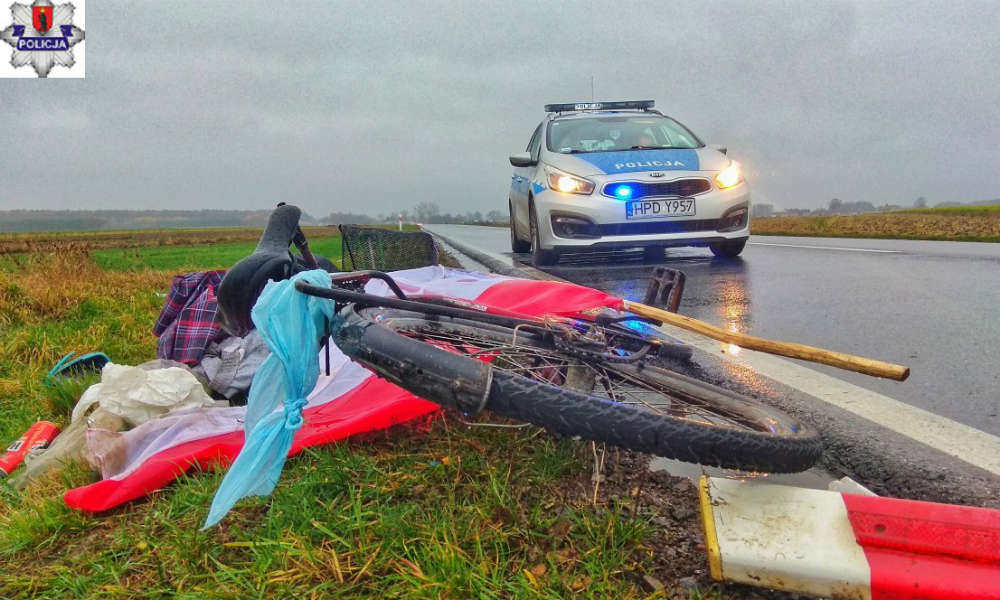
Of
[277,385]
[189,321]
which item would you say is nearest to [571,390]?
[277,385]

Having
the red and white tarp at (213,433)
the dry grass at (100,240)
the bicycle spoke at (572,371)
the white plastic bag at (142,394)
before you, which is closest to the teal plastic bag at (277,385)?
the bicycle spoke at (572,371)

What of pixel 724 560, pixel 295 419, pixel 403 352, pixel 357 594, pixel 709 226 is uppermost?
pixel 709 226

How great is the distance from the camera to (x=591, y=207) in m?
6.50

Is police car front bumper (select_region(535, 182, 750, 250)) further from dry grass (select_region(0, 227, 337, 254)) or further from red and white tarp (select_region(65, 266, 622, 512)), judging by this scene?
dry grass (select_region(0, 227, 337, 254))

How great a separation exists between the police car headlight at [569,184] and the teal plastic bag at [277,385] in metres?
5.08

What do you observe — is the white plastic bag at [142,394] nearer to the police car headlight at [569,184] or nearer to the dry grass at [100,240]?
the police car headlight at [569,184]

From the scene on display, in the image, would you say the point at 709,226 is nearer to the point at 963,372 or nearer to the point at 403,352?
the point at 963,372

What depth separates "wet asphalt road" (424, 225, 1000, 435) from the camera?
8.57 ft

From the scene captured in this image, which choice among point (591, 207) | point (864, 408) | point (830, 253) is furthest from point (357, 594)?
point (830, 253)

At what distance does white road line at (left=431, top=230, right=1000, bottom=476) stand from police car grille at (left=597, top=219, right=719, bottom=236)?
3.42 m

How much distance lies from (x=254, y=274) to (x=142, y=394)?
1128 mm

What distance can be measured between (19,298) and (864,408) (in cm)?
646

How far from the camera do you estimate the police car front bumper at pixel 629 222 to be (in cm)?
650

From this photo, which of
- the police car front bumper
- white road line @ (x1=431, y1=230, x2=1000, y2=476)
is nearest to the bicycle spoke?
white road line @ (x1=431, y1=230, x2=1000, y2=476)
